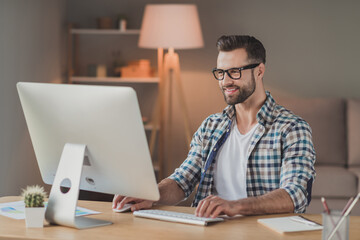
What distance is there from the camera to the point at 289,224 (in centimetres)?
180

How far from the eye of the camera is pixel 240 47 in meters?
2.35

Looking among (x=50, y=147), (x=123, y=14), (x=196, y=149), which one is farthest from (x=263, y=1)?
(x=50, y=147)

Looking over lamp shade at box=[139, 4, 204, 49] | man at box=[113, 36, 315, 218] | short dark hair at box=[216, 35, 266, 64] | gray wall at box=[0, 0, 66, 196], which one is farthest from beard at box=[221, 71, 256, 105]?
lamp shade at box=[139, 4, 204, 49]

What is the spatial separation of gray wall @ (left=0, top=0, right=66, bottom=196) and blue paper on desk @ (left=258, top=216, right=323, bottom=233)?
8.12ft

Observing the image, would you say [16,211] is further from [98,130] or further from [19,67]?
[19,67]

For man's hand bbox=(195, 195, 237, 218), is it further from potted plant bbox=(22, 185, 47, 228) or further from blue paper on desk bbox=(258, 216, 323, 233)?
potted plant bbox=(22, 185, 47, 228)

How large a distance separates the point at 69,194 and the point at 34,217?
0.12 m

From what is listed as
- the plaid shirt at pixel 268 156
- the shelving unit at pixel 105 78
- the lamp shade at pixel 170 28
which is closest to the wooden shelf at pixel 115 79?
the shelving unit at pixel 105 78

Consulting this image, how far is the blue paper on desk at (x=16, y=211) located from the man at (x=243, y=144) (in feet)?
1.10

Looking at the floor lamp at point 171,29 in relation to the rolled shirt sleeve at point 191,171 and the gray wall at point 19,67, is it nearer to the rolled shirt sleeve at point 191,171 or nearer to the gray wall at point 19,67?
the gray wall at point 19,67

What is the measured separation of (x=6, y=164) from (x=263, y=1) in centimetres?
249

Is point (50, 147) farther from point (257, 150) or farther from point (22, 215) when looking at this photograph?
point (257, 150)

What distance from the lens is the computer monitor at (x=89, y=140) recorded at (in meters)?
1.73

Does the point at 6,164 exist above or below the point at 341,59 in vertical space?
below
